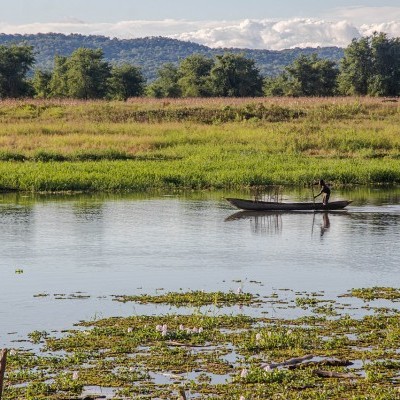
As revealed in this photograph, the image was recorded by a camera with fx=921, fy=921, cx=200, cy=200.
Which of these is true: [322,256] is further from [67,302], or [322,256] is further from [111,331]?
[111,331]

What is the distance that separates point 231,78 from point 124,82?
10861mm

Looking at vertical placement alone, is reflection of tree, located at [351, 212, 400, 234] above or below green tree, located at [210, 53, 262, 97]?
below

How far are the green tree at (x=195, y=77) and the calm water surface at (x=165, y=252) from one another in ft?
173

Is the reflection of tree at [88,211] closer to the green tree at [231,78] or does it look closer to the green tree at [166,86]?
the green tree at [231,78]

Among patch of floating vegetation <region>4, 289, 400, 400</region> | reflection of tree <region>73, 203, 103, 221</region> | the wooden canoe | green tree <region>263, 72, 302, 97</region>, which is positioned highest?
green tree <region>263, 72, 302, 97</region>

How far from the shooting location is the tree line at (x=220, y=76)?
78.8 m

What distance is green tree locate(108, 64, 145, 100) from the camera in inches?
3391

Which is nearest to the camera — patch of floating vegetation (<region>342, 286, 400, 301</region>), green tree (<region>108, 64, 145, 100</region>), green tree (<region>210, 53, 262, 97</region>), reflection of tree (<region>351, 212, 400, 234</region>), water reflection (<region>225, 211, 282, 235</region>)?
patch of floating vegetation (<region>342, 286, 400, 301</region>)

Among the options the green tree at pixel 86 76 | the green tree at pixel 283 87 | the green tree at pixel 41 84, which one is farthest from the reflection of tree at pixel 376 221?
the green tree at pixel 41 84

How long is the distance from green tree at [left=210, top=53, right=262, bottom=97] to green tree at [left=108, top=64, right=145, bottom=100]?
8.44 m

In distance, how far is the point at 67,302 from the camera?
16.0 meters

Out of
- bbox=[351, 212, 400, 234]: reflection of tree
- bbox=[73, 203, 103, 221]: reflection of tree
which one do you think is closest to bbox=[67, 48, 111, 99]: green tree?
bbox=[73, 203, 103, 221]: reflection of tree

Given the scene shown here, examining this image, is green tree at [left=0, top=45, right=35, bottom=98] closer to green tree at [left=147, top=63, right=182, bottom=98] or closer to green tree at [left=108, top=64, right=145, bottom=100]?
green tree at [left=108, top=64, right=145, bottom=100]

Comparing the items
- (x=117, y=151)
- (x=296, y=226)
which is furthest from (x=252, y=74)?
(x=296, y=226)
